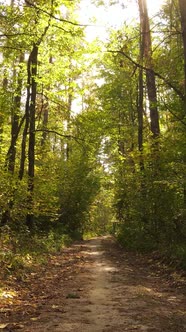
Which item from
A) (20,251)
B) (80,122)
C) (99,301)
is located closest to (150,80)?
(80,122)

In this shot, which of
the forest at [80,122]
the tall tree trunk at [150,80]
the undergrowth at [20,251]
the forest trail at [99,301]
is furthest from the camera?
the tall tree trunk at [150,80]

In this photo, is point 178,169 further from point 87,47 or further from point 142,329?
point 87,47

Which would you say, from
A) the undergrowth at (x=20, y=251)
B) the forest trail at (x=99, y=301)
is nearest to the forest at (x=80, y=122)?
the undergrowth at (x=20, y=251)

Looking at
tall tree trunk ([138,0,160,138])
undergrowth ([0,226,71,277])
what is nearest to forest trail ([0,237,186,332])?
undergrowth ([0,226,71,277])

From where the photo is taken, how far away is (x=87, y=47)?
14.2 meters

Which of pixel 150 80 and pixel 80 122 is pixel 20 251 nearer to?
pixel 80 122

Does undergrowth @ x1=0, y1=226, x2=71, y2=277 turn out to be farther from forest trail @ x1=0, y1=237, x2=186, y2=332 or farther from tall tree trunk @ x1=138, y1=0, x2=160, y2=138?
tall tree trunk @ x1=138, y1=0, x2=160, y2=138

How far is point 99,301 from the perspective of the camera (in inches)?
251

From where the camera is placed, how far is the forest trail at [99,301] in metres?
4.93

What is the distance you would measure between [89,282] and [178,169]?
12.6 ft

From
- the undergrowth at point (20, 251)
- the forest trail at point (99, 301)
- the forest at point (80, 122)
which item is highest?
the forest at point (80, 122)

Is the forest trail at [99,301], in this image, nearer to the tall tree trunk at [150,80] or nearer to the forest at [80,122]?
the forest at [80,122]

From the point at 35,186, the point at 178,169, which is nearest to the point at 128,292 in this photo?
the point at 178,169

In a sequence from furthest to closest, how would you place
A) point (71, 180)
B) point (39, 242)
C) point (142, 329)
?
point (71, 180), point (39, 242), point (142, 329)
